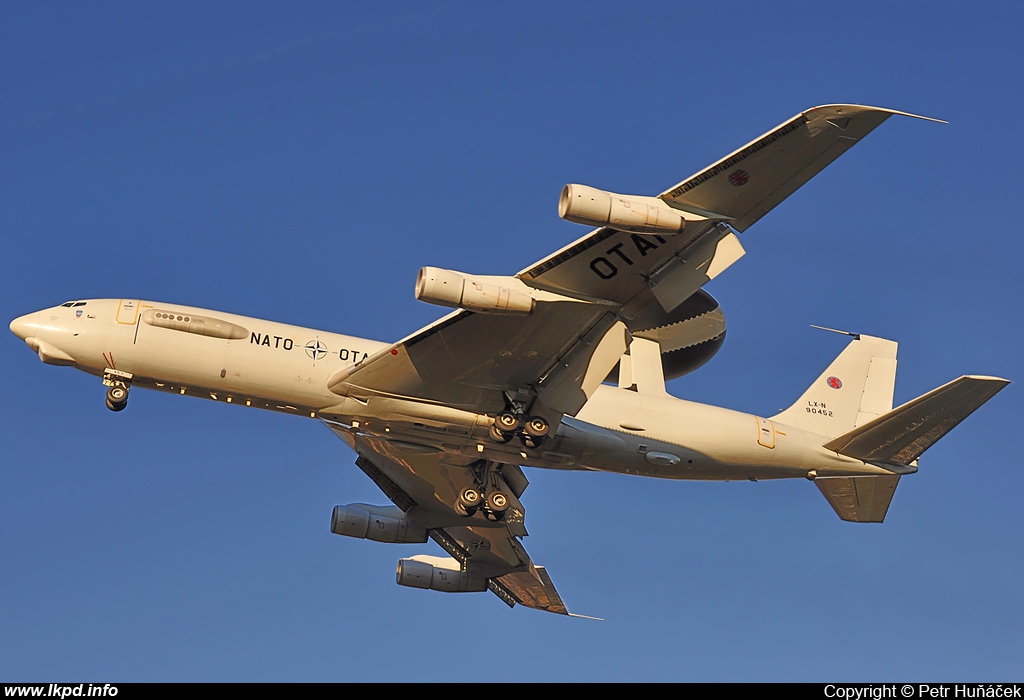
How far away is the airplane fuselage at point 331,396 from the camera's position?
34281mm

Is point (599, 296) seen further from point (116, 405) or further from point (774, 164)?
point (116, 405)

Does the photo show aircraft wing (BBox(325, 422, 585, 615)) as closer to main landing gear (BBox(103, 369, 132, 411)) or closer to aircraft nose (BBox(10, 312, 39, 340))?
main landing gear (BBox(103, 369, 132, 411))

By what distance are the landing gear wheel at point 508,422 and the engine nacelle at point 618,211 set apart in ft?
26.2

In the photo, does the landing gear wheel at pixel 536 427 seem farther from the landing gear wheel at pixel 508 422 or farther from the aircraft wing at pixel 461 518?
the aircraft wing at pixel 461 518

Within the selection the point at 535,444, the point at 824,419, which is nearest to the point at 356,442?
the point at 535,444

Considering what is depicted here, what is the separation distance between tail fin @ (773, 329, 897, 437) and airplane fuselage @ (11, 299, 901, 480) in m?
3.02

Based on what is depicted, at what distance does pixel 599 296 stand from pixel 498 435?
5491 millimetres

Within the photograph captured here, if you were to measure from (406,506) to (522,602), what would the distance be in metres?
6.47

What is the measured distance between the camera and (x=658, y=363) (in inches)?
1516

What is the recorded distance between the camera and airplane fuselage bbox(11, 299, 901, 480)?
3428 centimetres

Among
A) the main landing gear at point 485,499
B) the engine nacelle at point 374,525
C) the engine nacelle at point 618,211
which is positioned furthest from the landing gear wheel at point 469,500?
the engine nacelle at point 618,211

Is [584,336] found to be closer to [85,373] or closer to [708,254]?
[708,254]

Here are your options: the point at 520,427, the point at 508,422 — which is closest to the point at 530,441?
the point at 520,427

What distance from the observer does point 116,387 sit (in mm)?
34312
